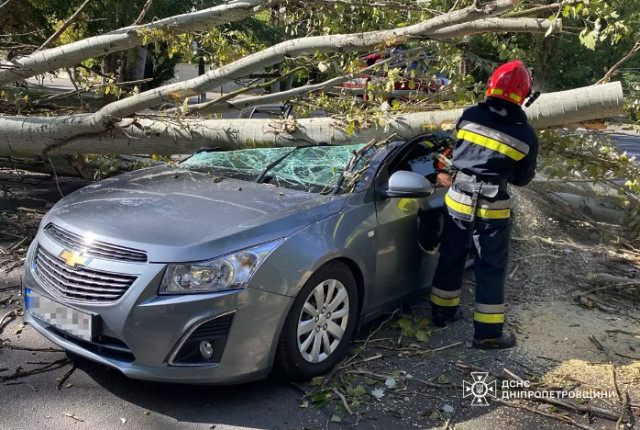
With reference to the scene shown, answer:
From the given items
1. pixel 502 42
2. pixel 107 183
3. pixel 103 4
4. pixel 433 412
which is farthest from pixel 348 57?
pixel 103 4

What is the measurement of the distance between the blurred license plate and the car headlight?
443mm

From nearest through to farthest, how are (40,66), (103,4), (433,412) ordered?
(433,412) → (40,66) → (103,4)

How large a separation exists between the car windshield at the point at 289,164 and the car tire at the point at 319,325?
0.66m

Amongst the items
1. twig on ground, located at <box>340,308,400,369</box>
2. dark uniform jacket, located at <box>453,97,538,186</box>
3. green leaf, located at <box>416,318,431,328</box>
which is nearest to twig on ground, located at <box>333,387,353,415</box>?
twig on ground, located at <box>340,308,400,369</box>

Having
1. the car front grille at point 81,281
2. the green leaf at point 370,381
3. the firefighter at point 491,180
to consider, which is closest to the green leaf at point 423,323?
the firefighter at point 491,180

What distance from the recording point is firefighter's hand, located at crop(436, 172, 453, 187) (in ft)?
14.6

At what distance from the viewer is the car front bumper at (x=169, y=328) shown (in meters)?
2.75

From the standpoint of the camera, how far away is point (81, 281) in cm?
293

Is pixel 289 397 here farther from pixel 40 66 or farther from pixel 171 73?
pixel 171 73

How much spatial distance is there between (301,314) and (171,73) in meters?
20.1

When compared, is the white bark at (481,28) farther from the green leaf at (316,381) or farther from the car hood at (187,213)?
the green leaf at (316,381)

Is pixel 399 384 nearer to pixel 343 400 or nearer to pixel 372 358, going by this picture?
pixel 372 358

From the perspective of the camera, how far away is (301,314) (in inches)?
124

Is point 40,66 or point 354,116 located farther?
point 40,66
